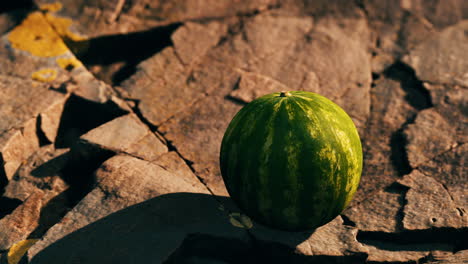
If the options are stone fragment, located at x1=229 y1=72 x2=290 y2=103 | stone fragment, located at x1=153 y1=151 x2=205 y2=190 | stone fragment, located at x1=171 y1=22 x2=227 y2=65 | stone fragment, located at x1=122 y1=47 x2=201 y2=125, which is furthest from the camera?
Answer: stone fragment, located at x1=171 y1=22 x2=227 y2=65

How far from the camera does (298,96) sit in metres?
2.40

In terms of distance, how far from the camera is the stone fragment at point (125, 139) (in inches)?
118

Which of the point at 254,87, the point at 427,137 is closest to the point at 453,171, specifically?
the point at 427,137

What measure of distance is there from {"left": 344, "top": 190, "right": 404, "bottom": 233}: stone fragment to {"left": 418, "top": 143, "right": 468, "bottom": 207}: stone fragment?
281 millimetres

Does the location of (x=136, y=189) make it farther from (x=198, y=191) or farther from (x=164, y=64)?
(x=164, y=64)

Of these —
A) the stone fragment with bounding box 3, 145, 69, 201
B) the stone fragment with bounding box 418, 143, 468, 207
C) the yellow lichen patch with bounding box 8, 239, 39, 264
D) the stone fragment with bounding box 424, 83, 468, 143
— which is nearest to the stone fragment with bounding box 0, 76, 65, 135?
the stone fragment with bounding box 3, 145, 69, 201

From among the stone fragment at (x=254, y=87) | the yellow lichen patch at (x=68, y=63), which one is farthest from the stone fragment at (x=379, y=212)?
the yellow lichen patch at (x=68, y=63)

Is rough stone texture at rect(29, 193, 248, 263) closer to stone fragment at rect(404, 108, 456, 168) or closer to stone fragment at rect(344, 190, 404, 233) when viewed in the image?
stone fragment at rect(344, 190, 404, 233)

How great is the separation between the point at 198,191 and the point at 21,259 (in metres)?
0.97

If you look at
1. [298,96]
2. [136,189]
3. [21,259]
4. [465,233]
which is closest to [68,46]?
[136,189]

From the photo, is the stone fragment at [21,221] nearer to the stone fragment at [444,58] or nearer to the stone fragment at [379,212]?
the stone fragment at [379,212]

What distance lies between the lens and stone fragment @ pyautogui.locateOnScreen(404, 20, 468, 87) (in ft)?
12.5

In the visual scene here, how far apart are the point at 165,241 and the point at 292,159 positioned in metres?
0.77

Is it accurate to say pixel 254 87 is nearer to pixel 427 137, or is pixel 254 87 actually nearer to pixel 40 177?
pixel 427 137
